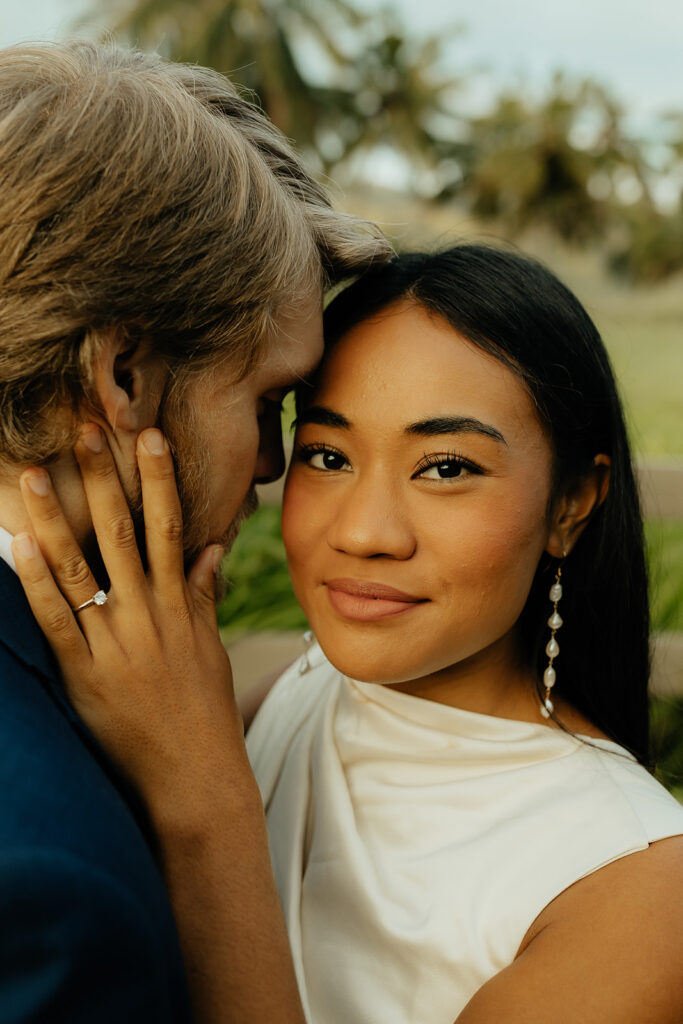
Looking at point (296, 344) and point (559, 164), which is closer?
point (296, 344)

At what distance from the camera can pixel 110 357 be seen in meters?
1.70

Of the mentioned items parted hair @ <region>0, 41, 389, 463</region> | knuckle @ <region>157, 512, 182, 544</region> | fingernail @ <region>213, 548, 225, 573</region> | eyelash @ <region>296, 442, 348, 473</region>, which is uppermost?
parted hair @ <region>0, 41, 389, 463</region>

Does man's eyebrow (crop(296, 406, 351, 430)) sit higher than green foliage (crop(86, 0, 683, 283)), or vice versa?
green foliage (crop(86, 0, 683, 283))

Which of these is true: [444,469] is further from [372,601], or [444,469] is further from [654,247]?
[654,247]

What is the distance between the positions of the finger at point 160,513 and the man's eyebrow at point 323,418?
0.46m

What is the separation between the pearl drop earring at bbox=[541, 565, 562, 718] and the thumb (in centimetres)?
85

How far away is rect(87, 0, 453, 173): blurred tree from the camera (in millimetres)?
28203

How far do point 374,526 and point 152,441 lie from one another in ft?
1.65

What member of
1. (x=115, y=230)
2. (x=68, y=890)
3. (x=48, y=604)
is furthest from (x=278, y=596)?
(x=68, y=890)

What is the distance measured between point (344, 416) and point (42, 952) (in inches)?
49.6

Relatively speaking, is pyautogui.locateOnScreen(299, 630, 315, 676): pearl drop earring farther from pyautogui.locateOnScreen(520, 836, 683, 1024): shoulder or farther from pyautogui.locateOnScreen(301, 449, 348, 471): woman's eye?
pyautogui.locateOnScreen(520, 836, 683, 1024): shoulder

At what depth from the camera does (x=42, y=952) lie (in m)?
1.28

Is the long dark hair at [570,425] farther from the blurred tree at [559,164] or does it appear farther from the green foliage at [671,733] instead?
the blurred tree at [559,164]

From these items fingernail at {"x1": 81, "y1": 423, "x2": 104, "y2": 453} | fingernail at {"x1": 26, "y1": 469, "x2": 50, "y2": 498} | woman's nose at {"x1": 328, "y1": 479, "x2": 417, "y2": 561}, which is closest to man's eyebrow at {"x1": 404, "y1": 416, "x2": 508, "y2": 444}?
woman's nose at {"x1": 328, "y1": 479, "x2": 417, "y2": 561}
